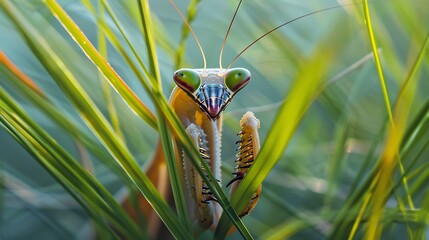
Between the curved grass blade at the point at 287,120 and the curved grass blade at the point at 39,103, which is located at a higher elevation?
the curved grass blade at the point at 39,103

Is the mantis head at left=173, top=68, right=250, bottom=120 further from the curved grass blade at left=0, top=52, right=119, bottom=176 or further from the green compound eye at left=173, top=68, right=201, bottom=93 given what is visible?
the curved grass blade at left=0, top=52, right=119, bottom=176

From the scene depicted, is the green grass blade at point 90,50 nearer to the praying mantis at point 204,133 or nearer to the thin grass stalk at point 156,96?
the thin grass stalk at point 156,96

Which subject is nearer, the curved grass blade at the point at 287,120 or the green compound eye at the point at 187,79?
the curved grass blade at the point at 287,120

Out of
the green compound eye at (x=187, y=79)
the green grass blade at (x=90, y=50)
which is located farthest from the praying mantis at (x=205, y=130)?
the green grass blade at (x=90, y=50)

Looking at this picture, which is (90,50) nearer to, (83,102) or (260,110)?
(83,102)

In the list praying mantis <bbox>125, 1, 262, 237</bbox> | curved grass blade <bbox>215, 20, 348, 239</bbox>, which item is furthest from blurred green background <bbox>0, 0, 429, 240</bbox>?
curved grass blade <bbox>215, 20, 348, 239</bbox>

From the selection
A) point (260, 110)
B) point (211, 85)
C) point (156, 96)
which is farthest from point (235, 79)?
point (260, 110)

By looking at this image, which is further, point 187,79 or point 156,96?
point 187,79
